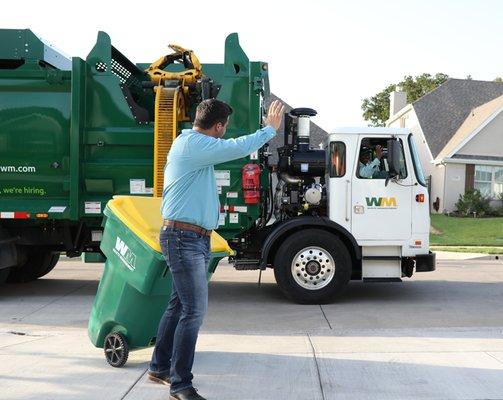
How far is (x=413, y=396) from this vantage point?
14.7 feet

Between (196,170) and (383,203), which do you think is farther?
(383,203)

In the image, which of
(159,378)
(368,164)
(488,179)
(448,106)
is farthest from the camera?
(448,106)

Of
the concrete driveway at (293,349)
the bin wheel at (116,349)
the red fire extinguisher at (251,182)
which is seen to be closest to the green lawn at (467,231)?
the concrete driveway at (293,349)

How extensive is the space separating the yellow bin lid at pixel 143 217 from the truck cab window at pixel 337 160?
396 centimetres

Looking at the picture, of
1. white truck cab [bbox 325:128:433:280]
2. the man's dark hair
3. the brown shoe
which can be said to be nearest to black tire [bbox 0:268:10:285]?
white truck cab [bbox 325:128:433:280]

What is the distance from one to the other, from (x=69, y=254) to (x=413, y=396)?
653 centimetres

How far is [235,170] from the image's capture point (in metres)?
8.84

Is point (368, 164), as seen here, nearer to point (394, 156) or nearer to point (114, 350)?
point (394, 156)

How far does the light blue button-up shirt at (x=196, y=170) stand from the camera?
427 cm

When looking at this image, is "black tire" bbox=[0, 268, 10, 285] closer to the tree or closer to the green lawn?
the green lawn

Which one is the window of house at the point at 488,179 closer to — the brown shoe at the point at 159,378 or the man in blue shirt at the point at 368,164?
the man in blue shirt at the point at 368,164

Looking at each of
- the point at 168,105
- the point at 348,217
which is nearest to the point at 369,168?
the point at 348,217

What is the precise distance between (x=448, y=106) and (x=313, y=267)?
2714 centimetres

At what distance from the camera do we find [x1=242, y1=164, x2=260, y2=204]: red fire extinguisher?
28.8ft
